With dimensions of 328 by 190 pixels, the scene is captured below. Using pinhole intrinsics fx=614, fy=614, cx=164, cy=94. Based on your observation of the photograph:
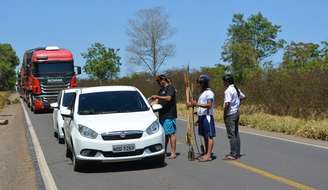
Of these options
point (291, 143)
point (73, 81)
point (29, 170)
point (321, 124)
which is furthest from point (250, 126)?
point (73, 81)

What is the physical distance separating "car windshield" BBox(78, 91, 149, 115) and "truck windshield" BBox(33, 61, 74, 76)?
77.8ft

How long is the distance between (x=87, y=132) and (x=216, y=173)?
95.4 inches

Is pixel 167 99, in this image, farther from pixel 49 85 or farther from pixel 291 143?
pixel 49 85

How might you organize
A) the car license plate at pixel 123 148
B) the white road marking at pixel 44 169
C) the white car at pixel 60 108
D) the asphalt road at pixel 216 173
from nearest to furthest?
the asphalt road at pixel 216 173 < the white road marking at pixel 44 169 < the car license plate at pixel 123 148 < the white car at pixel 60 108

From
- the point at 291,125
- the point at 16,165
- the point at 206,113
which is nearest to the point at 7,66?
the point at 291,125

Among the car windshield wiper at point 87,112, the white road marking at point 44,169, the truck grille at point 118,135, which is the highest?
A: the car windshield wiper at point 87,112

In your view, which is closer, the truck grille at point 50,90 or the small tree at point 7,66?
the truck grille at point 50,90

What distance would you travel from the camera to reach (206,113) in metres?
12.1

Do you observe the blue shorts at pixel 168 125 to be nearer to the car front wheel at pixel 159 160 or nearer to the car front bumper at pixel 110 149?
the car front wheel at pixel 159 160

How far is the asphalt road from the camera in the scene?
944cm

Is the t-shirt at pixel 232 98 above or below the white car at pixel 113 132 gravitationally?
above

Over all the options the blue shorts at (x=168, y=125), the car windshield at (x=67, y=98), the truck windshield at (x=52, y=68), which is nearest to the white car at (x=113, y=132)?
the blue shorts at (x=168, y=125)

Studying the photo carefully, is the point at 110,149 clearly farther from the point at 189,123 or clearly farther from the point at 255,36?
the point at 255,36

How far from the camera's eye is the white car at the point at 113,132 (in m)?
10.9
